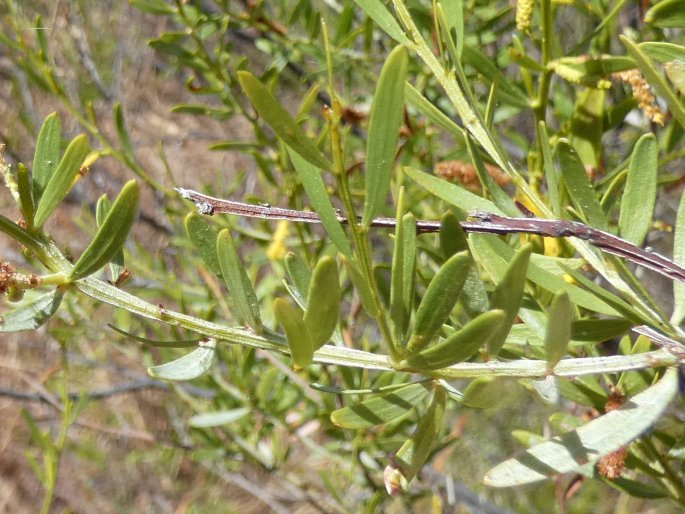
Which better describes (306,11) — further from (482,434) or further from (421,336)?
(482,434)

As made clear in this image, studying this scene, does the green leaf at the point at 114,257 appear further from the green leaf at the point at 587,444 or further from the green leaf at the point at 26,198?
the green leaf at the point at 587,444

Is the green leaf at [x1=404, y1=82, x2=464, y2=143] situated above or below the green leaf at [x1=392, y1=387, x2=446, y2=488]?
above

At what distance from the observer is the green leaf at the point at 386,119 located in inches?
10.1

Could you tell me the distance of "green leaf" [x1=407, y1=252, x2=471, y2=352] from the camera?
29cm

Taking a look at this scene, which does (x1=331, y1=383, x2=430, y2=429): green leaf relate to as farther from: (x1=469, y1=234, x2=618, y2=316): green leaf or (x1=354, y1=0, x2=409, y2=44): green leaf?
(x1=354, y1=0, x2=409, y2=44): green leaf

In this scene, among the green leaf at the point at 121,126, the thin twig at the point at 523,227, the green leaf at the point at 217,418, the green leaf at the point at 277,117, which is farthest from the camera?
the green leaf at the point at 217,418

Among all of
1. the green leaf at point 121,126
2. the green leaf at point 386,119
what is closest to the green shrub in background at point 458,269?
the green leaf at point 386,119

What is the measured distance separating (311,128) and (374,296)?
993 mm

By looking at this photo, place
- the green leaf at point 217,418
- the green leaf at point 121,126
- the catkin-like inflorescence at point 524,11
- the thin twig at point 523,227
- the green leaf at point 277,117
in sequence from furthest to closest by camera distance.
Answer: the green leaf at point 217,418 → the green leaf at point 121,126 → the catkin-like inflorescence at point 524,11 → the thin twig at point 523,227 → the green leaf at point 277,117

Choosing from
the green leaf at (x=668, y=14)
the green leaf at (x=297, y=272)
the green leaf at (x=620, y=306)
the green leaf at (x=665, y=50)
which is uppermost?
the green leaf at (x=668, y=14)

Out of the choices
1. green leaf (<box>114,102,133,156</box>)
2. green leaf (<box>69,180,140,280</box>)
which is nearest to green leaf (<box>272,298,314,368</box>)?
green leaf (<box>69,180,140,280</box>)

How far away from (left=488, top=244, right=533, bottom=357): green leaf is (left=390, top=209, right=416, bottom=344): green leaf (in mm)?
41

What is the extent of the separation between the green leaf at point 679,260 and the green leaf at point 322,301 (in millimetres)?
190

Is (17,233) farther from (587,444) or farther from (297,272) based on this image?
(587,444)
